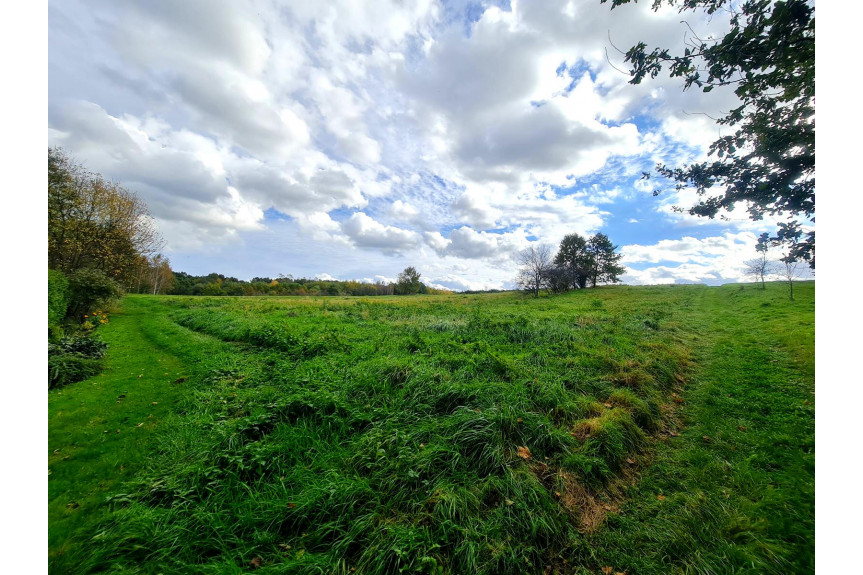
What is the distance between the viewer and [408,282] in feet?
282

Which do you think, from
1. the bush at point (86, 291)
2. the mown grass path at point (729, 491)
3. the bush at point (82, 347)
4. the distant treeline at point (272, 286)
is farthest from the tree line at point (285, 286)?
the mown grass path at point (729, 491)

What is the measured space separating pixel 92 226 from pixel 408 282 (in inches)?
2698

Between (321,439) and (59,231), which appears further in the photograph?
(59,231)

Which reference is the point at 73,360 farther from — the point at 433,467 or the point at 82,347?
the point at 433,467

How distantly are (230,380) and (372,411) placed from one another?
12.3 feet

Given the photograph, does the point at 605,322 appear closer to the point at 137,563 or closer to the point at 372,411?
the point at 372,411

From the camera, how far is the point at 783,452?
4.26 m

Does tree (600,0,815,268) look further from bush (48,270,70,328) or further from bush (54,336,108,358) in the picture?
bush (48,270,70,328)

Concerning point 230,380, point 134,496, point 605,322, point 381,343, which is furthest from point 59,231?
point 605,322

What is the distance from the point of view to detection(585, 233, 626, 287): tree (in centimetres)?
5762

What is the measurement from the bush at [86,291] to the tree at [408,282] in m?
70.8

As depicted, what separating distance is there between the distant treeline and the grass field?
6085 centimetres

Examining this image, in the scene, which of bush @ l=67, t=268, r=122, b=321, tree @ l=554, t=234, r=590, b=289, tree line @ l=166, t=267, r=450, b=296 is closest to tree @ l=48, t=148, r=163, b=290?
bush @ l=67, t=268, r=122, b=321

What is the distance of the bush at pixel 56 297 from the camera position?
10289 millimetres
